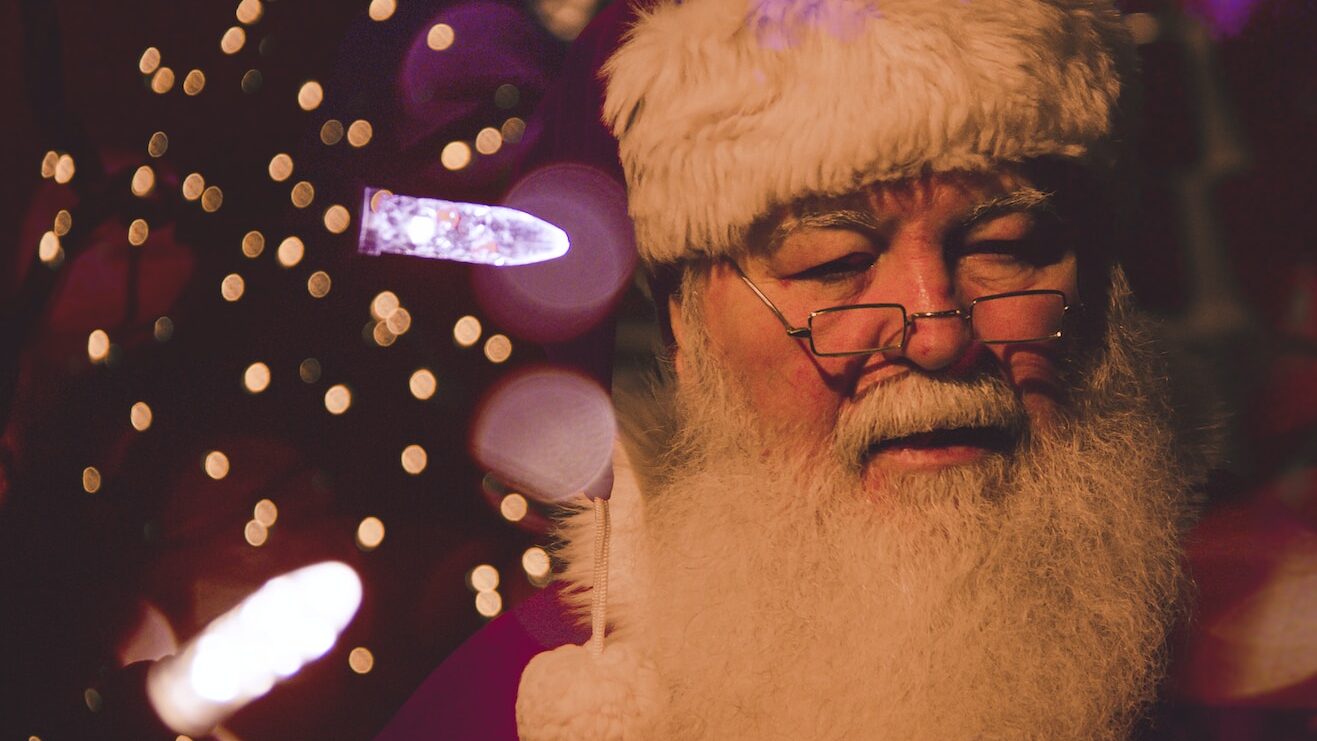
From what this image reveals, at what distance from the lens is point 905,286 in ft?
3.53

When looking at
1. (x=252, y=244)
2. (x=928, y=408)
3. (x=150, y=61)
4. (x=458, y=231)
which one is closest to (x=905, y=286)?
(x=928, y=408)

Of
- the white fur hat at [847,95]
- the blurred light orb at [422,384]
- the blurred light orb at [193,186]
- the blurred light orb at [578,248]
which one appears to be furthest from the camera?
the blurred light orb at [422,384]

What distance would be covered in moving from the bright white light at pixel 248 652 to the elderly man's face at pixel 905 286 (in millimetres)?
999

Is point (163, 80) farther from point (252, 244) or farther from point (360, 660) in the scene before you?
point (360, 660)

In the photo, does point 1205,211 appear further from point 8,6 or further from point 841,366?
point 8,6

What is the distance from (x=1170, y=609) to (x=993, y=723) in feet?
1.19

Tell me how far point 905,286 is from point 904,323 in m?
0.05

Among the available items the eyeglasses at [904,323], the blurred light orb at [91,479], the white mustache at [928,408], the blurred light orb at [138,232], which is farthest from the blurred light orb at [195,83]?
the white mustache at [928,408]

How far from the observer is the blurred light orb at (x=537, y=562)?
1593 millimetres

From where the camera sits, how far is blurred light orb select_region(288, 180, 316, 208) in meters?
1.42

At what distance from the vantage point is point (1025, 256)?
114 cm

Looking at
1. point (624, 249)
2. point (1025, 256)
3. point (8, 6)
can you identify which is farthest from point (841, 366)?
point (8, 6)

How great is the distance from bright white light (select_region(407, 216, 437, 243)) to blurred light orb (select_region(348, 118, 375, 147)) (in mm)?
179

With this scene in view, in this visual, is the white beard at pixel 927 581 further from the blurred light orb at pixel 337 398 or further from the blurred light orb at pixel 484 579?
the blurred light orb at pixel 337 398
